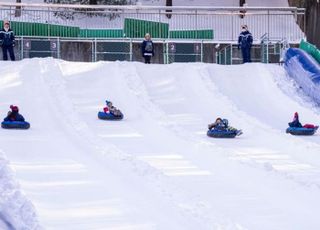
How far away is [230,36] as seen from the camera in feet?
86.2

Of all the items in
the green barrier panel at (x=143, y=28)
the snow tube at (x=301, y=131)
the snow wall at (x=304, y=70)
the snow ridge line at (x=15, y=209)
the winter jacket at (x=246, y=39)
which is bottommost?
the snow tube at (x=301, y=131)

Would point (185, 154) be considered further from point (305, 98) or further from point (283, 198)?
point (305, 98)

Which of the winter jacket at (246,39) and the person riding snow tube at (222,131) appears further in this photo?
the winter jacket at (246,39)

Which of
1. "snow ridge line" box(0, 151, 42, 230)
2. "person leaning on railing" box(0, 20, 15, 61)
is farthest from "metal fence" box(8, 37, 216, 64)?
"snow ridge line" box(0, 151, 42, 230)

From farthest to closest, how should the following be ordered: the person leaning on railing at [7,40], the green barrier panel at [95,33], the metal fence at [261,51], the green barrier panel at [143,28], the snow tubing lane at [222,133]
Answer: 1. the green barrier panel at [143,28]
2. the green barrier panel at [95,33]
3. the metal fence at [261,51]
4. the person leaning on railing at [7,40]
5. the snow tubing lane at [222,133]

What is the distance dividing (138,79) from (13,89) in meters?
2.94

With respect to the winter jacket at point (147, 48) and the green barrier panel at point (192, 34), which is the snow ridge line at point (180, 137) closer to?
the winter jacket at point (147, 48)

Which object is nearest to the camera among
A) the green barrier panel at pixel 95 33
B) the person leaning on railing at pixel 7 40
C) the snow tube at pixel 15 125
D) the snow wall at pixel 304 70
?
the snow tube at pixel 15 125

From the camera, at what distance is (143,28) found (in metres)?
24.8

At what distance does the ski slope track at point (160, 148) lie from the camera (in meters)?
7.46

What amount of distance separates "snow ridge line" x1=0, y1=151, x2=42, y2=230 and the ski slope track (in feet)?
0.27

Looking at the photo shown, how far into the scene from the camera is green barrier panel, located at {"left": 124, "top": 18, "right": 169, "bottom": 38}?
24.6 m

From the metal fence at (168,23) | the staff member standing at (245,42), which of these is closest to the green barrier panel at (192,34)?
the metal fence at (168,23)

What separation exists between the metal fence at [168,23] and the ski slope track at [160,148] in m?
3.79
